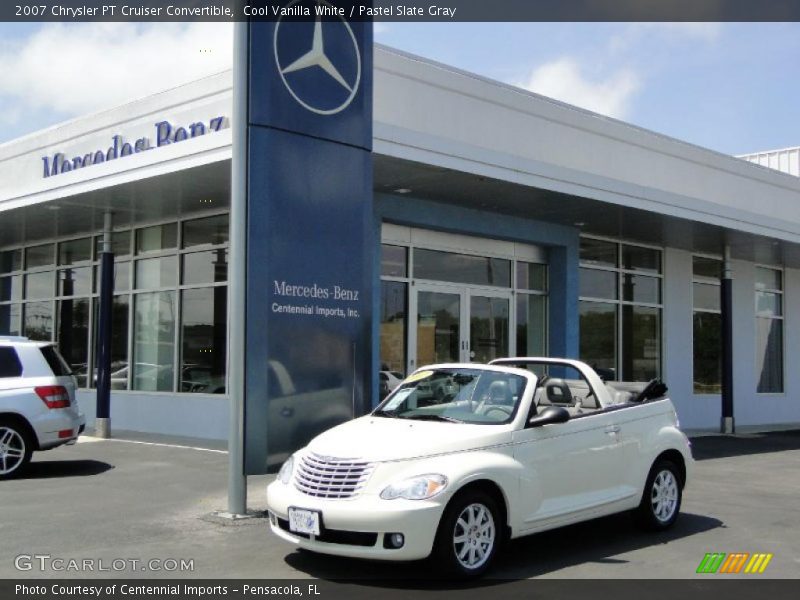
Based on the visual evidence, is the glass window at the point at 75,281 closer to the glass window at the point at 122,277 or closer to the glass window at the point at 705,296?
the glass window at the point at 122,277

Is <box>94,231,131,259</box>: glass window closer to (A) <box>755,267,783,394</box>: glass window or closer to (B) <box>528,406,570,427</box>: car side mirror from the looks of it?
(B) <box>528,406,570,427</box>: car side mirror

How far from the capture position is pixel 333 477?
6.74 m

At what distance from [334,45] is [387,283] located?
6135 mm

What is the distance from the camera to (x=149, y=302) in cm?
1792

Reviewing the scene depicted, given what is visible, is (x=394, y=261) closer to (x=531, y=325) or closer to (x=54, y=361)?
(x=531, y=325)

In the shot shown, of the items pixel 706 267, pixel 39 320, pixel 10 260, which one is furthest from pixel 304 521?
pixel 706 267

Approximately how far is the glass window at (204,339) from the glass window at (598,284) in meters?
7.56

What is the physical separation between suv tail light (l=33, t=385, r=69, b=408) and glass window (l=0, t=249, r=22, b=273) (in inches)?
421

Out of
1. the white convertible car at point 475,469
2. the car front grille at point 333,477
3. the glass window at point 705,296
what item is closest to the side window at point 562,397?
the white convertible car at point 475,469

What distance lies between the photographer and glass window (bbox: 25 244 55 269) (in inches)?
812

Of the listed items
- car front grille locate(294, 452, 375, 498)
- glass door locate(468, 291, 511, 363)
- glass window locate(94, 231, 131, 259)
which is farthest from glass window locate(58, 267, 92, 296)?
car front grille locate(294, 452, 375, 498)

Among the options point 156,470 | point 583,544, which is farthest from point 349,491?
point 156,470

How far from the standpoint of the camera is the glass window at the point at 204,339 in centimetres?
1622

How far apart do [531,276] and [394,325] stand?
4.06 meters
